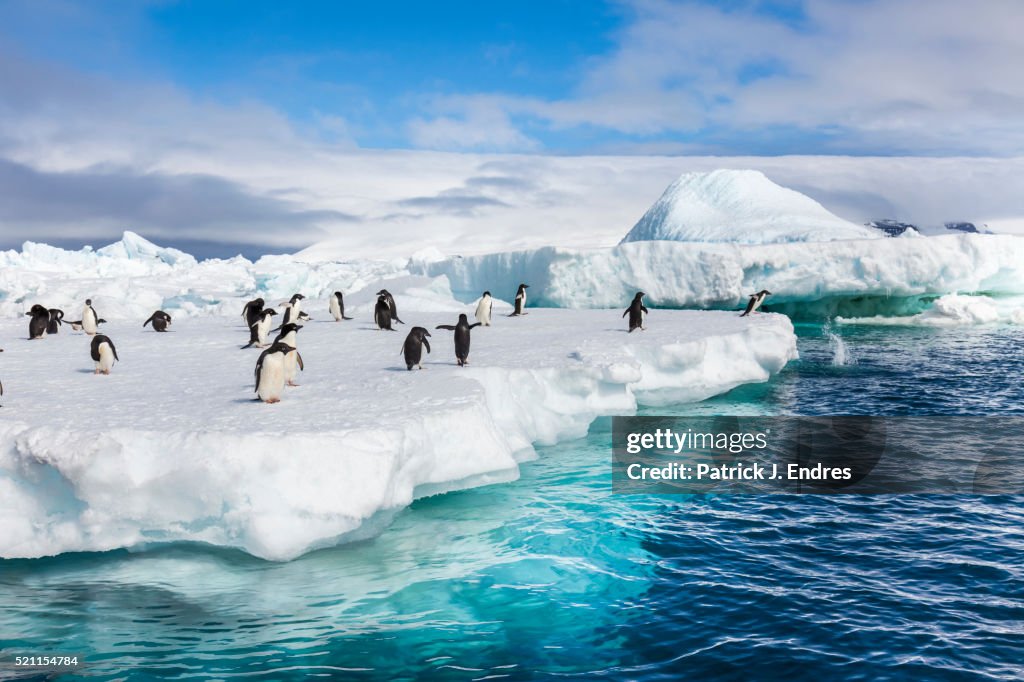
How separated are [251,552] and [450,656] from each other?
2249 mm

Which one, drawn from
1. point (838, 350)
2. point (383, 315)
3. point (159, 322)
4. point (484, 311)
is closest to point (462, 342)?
point (383, 315)

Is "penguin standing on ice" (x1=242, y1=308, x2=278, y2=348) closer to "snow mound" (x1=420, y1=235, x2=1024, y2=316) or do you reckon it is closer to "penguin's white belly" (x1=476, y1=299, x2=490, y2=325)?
"penguin's white belly" (x1=476, y1=299, x2=490, y2=325)

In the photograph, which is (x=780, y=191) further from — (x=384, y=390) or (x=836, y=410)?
(x=384, y=390)

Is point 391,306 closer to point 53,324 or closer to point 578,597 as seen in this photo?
point 53,324

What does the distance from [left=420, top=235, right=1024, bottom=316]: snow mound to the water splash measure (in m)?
1.84

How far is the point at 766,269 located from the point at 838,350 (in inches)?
268

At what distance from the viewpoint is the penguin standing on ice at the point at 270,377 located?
9055mm

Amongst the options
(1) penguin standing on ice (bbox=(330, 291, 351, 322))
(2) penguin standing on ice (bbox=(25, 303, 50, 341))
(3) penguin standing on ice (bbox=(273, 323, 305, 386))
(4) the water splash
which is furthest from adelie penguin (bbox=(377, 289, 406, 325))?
(4) the water splash

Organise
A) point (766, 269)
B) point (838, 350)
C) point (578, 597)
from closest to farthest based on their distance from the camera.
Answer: point (578, 597)
point (838, 350)
point (766, 269)

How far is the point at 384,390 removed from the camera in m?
10.0

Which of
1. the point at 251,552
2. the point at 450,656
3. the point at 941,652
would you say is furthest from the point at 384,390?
the point at 941,652

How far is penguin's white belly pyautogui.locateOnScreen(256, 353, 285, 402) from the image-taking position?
29.7 ft

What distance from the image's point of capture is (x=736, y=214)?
43781mm

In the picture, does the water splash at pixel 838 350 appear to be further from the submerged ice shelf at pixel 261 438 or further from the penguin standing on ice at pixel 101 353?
the penguin standing on ice at pixel 101 353
